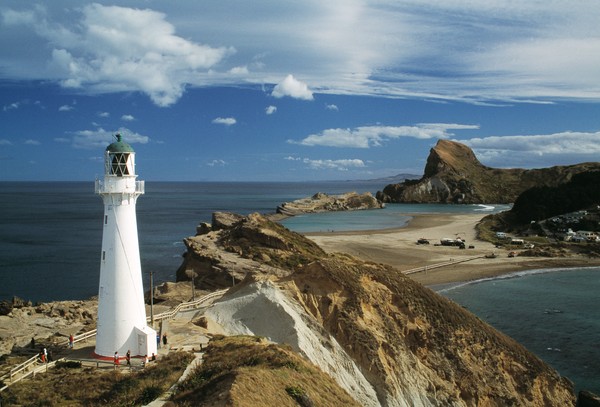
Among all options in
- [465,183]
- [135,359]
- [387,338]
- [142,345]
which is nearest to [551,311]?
[387,338]

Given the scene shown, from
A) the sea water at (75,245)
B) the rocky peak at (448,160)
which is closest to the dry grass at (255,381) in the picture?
the sea water at (75,245)

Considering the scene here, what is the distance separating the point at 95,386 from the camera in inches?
587

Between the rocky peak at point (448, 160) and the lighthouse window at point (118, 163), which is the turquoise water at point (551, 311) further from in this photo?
the rocky peak at point (448, 160)

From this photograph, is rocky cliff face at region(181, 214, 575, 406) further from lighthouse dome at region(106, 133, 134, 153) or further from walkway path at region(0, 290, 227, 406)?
lighthouse dome at region(106, 133, 134, 153)

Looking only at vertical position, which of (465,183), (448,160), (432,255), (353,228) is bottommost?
(432,255)

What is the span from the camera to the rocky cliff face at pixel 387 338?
19.8m

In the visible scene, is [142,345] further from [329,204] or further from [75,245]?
[329,204]

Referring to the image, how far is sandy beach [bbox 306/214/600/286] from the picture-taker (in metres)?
55.4

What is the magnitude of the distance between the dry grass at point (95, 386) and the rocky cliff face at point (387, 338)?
4.77 metres

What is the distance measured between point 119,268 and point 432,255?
52250mm

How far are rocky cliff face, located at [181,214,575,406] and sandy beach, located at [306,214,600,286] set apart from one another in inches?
1073

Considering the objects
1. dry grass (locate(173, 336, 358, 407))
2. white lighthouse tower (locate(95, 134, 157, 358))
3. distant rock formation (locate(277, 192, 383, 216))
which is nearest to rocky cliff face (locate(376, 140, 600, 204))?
distant rock formation (locate(277, 192, 383, 216))

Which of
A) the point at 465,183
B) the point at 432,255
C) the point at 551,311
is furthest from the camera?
the point at 465,183

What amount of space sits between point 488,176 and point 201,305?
171 m
